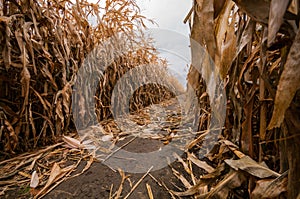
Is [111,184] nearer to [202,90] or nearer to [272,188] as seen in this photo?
[272,188]

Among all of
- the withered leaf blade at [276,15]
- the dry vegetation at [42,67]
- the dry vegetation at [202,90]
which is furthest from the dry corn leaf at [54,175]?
the withered leaf blade at [276,15]

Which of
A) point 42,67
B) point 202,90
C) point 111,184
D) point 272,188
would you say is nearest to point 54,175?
point 111,184

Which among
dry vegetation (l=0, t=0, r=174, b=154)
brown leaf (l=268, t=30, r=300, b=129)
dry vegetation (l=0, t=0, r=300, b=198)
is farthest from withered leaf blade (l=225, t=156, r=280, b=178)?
dry vegetation (l=0, t=0, r=174, b=154)

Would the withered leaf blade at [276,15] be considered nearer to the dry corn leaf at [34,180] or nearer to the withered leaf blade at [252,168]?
the withered leaf blade at [252,168]

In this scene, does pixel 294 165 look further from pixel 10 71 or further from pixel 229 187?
pixel 10 71

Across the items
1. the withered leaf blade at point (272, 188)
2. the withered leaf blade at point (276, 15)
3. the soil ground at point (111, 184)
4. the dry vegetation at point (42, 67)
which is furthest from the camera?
the dry vegetation at point (42, 67)

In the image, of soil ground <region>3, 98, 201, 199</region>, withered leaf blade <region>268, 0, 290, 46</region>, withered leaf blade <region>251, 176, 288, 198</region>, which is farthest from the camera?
soil ground <region>3, 98, 201, 199</region>

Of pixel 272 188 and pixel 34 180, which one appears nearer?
pixel 272 188

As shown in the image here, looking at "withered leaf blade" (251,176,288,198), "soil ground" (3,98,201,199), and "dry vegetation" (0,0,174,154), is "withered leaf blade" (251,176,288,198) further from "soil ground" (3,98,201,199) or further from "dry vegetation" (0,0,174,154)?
"dry vegetation" (0,0,174,154)

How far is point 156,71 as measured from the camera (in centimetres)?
344

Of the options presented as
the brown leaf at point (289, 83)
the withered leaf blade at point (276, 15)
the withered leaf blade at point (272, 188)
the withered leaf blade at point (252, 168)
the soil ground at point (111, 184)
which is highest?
the withered leaf blade at point (276, 15)

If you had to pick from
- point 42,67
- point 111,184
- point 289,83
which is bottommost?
point 111,184

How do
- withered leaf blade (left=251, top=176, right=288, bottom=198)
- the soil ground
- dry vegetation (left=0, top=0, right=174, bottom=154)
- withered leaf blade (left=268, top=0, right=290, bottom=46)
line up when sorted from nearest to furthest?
withered leaf blade (left=268, top=0, right=290, bottom=46) < withered leaf blade (left=251, top=176, right=288, bottom=198) < the soil ground < dry vegetation (left=0, top=0, right=174, bottom=154)

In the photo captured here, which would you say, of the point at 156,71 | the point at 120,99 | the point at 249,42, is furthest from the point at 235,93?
the point at 156,71
